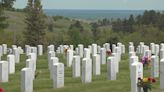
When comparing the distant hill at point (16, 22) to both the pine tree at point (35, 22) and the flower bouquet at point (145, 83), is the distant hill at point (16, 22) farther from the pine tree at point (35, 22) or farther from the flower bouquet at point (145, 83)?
the flower bouquet at point (145, 83)

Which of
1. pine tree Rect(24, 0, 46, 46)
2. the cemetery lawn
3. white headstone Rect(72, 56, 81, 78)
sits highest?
pine tree Rect(24, 0, 46, 46)

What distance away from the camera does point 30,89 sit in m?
15.5

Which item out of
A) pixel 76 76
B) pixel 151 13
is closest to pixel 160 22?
pixel 151 13

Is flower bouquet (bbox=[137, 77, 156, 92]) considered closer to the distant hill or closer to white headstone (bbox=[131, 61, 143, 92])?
white headstone (bbox=[131, 61, 143, 92])

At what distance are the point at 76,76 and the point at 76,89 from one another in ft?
11.1

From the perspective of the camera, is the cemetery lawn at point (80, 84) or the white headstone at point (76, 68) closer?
the cemetery lawn at point (80, 84)

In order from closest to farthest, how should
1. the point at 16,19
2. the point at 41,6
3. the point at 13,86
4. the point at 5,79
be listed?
the point at 13,86
the point at 5,79
the point at 41,6
the point at 16,19

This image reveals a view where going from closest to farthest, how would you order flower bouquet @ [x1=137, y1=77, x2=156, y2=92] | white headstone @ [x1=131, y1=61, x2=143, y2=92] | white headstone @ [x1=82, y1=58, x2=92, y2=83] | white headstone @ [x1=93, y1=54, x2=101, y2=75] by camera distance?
A: flower bouquet @ [x1=137, y1=77, x2=156, y2=92]
white headstone @ [x1=131, y1=61, x2=143, y2=92]
white headstone @ [x1=82, y1=58, x2=92, y2=83]
white headstone @ [x1=93, y1=54, x2=101, y2=75]

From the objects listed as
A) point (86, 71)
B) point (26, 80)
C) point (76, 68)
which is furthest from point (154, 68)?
point (26, 80)

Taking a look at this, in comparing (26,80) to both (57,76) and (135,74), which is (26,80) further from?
(135,74)

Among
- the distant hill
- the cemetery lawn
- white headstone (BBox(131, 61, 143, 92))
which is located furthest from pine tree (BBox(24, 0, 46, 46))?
the distant hill

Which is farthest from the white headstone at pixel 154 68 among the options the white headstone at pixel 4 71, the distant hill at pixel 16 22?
the distant hill at pixel 16 22

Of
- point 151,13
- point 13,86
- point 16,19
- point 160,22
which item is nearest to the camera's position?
point 13,86

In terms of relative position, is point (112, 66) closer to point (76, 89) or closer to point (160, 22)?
point (76, 89)
